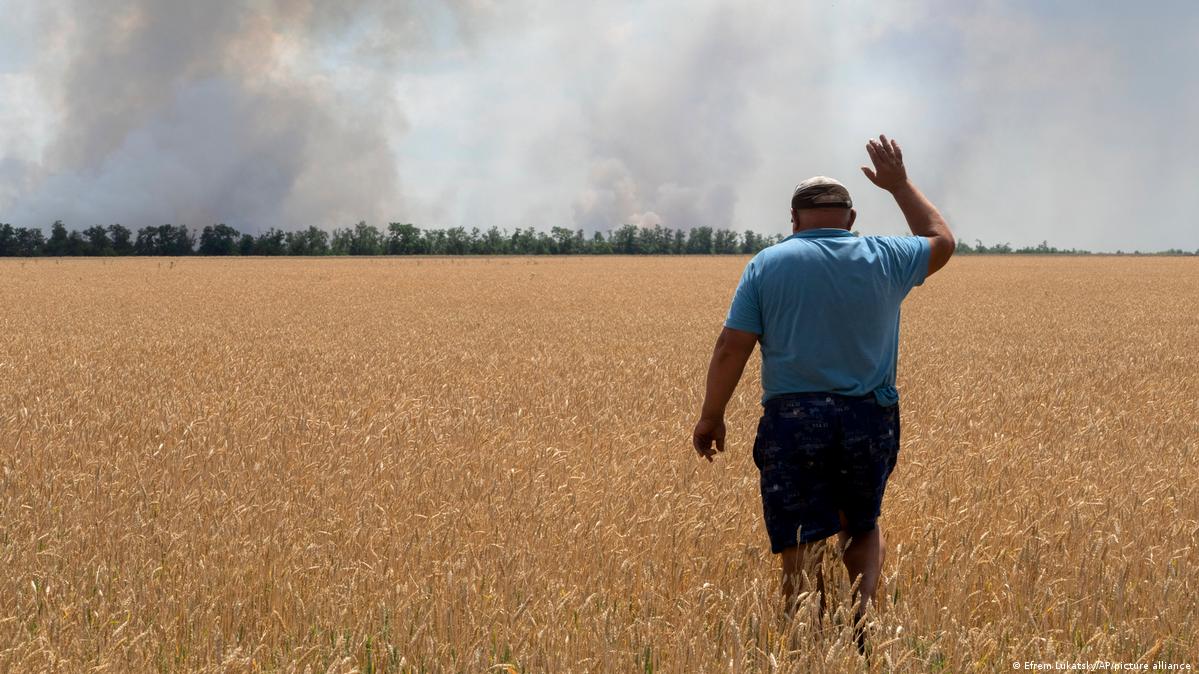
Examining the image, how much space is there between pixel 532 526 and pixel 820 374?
1.99 metres

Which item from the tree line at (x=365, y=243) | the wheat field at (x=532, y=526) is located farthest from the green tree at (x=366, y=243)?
the wheat field at (x=532, y=526)

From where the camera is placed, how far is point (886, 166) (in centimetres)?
→ 396

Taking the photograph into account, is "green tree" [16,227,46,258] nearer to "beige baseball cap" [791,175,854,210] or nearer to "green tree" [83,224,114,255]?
"green tree" [83,224,114,255]

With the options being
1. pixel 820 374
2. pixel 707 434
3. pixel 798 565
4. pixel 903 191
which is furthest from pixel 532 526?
pixel 903 191

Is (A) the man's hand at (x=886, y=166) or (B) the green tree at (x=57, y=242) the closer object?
(A) the man's hand at (x=886, y=166)

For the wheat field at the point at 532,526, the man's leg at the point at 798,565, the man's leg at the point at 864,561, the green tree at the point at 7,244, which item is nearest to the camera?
the wheat field at the point at 532,526

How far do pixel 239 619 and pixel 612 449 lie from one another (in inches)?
137

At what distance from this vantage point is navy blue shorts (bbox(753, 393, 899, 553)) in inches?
137

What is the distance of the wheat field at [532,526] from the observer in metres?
3.44

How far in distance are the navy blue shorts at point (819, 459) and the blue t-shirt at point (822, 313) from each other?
0.08 m

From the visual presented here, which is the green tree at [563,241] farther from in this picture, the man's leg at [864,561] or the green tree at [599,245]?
the man's leg at [864,561]

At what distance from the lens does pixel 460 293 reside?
3416 centimetres

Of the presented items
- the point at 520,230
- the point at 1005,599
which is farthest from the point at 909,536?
the point at 520,230

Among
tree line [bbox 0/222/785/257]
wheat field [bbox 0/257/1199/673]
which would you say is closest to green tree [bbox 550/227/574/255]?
tree line [bbox 0/222/785/257]
